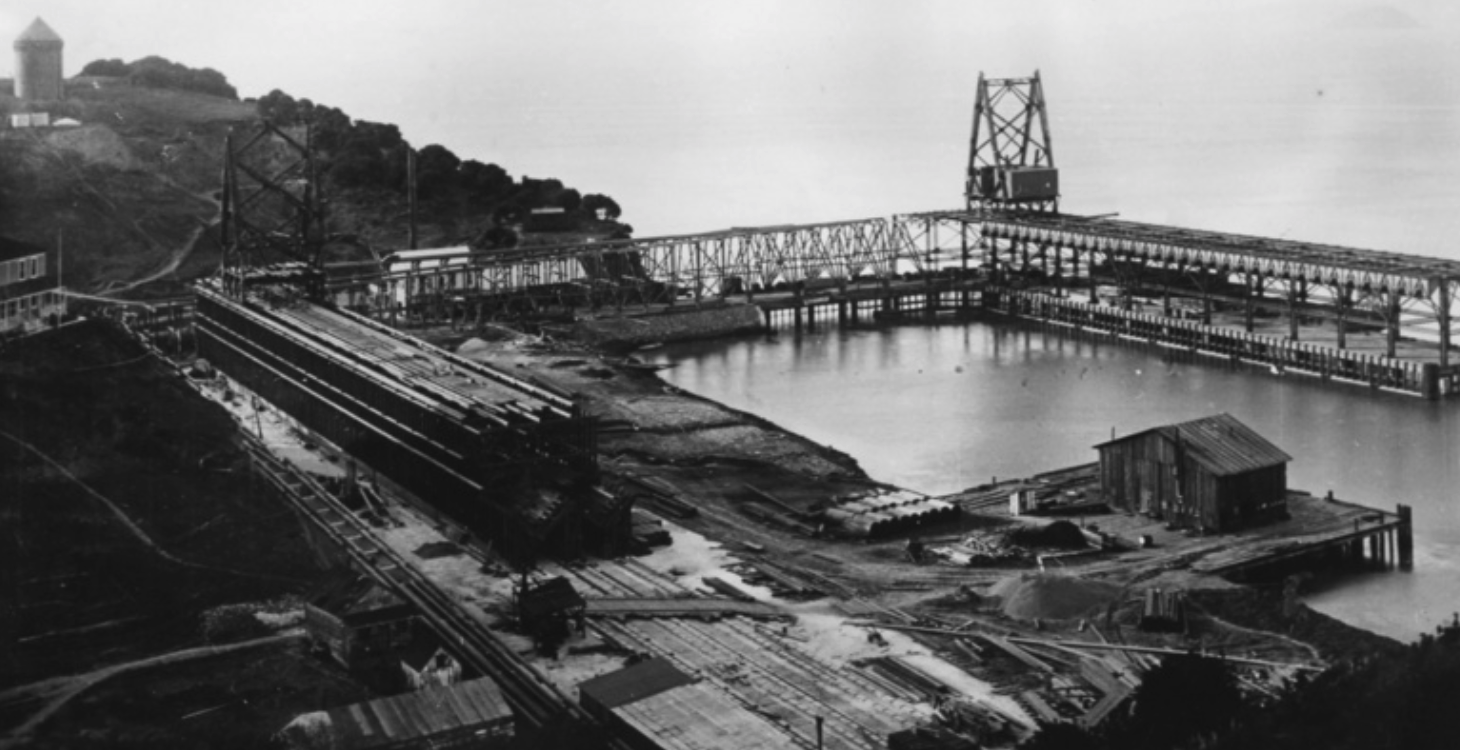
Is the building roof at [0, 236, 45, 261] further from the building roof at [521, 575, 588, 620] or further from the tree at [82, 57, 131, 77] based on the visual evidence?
the tree at [82, 57, 131, 77]

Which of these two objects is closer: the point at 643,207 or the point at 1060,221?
the point at 1060,221

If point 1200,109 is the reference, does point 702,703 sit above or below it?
below

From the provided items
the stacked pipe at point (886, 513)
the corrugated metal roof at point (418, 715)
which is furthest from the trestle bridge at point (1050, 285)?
the corrugated metal roof at point (418, 715)

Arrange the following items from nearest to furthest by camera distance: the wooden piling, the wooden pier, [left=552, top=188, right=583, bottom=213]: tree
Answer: the wooden pier < the wooden piling < [left=552, top=188, right=583, bottom=213]: tree

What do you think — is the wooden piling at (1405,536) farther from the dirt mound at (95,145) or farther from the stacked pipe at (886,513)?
the dirt mound at (95,145)

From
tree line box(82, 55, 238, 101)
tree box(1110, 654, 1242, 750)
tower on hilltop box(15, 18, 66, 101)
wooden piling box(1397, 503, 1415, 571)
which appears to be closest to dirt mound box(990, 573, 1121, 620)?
tree box(1110, 654, 1242, 750)

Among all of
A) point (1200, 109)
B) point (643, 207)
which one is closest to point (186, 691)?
point (643, 207)

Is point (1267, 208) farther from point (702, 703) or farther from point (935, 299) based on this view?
point (702, 703)

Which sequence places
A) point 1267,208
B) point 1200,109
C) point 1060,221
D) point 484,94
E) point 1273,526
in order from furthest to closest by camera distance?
point 484,94 → point 1200,109 → point 1267,208 → point 1060,221 → point 1273,526
